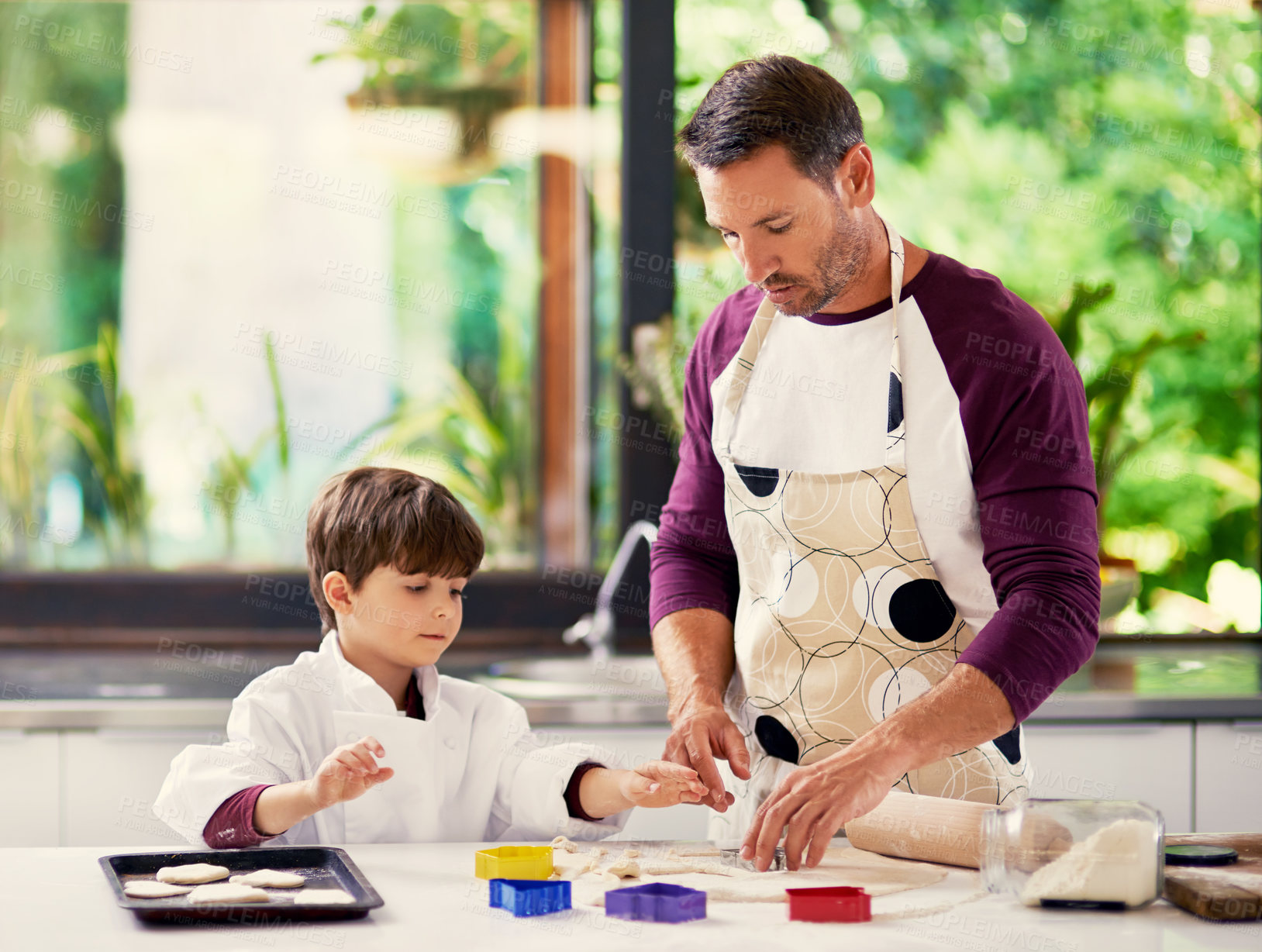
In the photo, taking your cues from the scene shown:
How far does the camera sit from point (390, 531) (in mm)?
1470

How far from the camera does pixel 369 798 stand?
1433 mm

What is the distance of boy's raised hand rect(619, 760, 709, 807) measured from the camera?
131 cm

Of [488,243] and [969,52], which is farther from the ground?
[969,52]

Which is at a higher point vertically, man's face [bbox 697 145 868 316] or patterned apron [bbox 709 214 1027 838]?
man's face [bbox 697 145 868 316]

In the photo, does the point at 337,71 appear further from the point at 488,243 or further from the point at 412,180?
the point at 488,243

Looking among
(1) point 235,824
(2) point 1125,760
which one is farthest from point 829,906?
(2) point 1125,760

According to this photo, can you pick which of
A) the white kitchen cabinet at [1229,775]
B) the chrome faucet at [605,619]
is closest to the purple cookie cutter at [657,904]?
the white kitchen cabinet at [1229,775]

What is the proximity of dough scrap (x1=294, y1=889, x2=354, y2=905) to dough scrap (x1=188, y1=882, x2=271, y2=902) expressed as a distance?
0.09ft

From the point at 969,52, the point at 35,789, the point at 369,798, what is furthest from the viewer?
the point at 969,52

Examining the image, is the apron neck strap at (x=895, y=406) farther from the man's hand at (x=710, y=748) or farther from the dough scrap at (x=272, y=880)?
the dough scrap at (x=272, y=880)

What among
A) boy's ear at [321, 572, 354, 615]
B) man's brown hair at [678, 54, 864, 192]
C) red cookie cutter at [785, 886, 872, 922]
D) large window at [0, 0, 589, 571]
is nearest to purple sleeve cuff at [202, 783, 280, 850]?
boy's ear at [321, 572, 354, 615]

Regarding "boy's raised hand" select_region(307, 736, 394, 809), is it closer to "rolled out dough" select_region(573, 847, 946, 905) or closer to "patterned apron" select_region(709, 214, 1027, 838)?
"rolled out dough" select_region(573, 847, 946, 905)

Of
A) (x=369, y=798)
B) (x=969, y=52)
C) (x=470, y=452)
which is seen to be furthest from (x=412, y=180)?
(x=369, y=798)

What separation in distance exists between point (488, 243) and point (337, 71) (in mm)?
479
